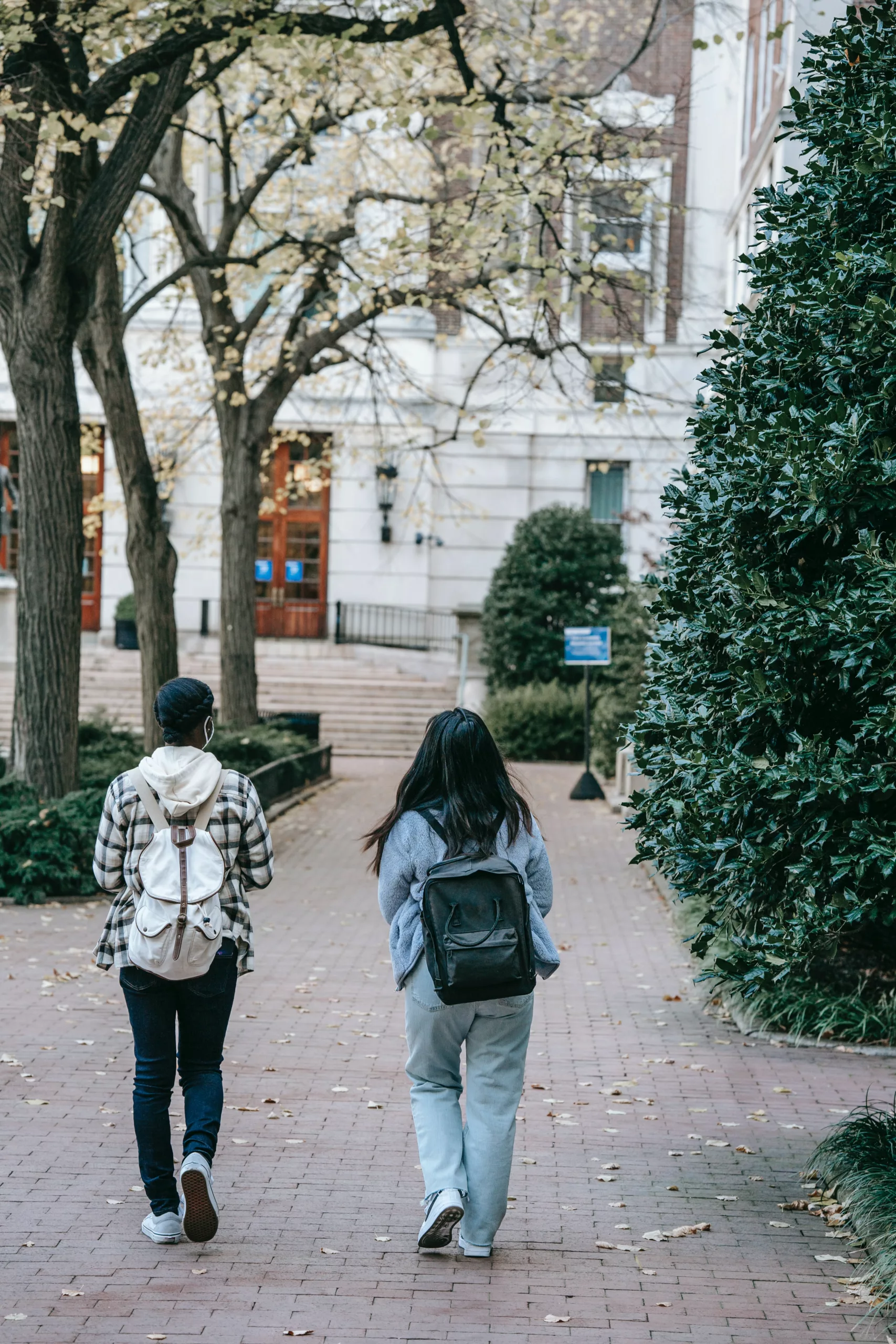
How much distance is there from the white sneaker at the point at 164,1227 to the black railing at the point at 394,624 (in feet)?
88.3

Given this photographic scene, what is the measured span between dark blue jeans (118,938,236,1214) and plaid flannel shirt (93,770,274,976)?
0.09 m

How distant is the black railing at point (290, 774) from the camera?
17438mm

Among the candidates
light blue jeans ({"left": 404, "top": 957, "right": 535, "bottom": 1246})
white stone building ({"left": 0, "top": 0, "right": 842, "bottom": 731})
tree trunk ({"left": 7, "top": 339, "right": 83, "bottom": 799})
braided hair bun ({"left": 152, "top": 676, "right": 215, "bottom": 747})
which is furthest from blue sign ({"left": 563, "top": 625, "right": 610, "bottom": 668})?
light blue jeans ({"left": 404, "top": 957, "right": 535, "bottom": 1246})

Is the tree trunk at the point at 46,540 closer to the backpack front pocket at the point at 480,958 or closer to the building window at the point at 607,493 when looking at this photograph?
the backpack front pocket at the point at 480,958

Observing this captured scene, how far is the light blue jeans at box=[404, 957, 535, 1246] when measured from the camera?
15.9 feet

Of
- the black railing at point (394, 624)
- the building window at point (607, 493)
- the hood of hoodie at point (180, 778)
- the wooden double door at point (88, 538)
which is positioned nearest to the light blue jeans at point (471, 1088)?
the hood of hoodie at point (180, 778)

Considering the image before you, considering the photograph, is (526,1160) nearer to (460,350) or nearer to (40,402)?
(40,402)

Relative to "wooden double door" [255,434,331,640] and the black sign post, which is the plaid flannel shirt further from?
"wooden double door" [255,434,331,640]

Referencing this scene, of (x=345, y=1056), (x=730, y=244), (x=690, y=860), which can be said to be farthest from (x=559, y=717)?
(x=690, y=860)

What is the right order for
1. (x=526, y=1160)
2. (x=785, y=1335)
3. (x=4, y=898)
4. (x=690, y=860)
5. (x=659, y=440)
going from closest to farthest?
(x=785, y=1335), (x=690, y=860), (x=526, y=1160), (x=4, y=898), (x=659, y=440)

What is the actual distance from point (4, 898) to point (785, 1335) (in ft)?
28.9

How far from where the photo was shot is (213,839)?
5078mm

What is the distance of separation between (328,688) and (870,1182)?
2383cm

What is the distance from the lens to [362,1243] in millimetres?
5180
